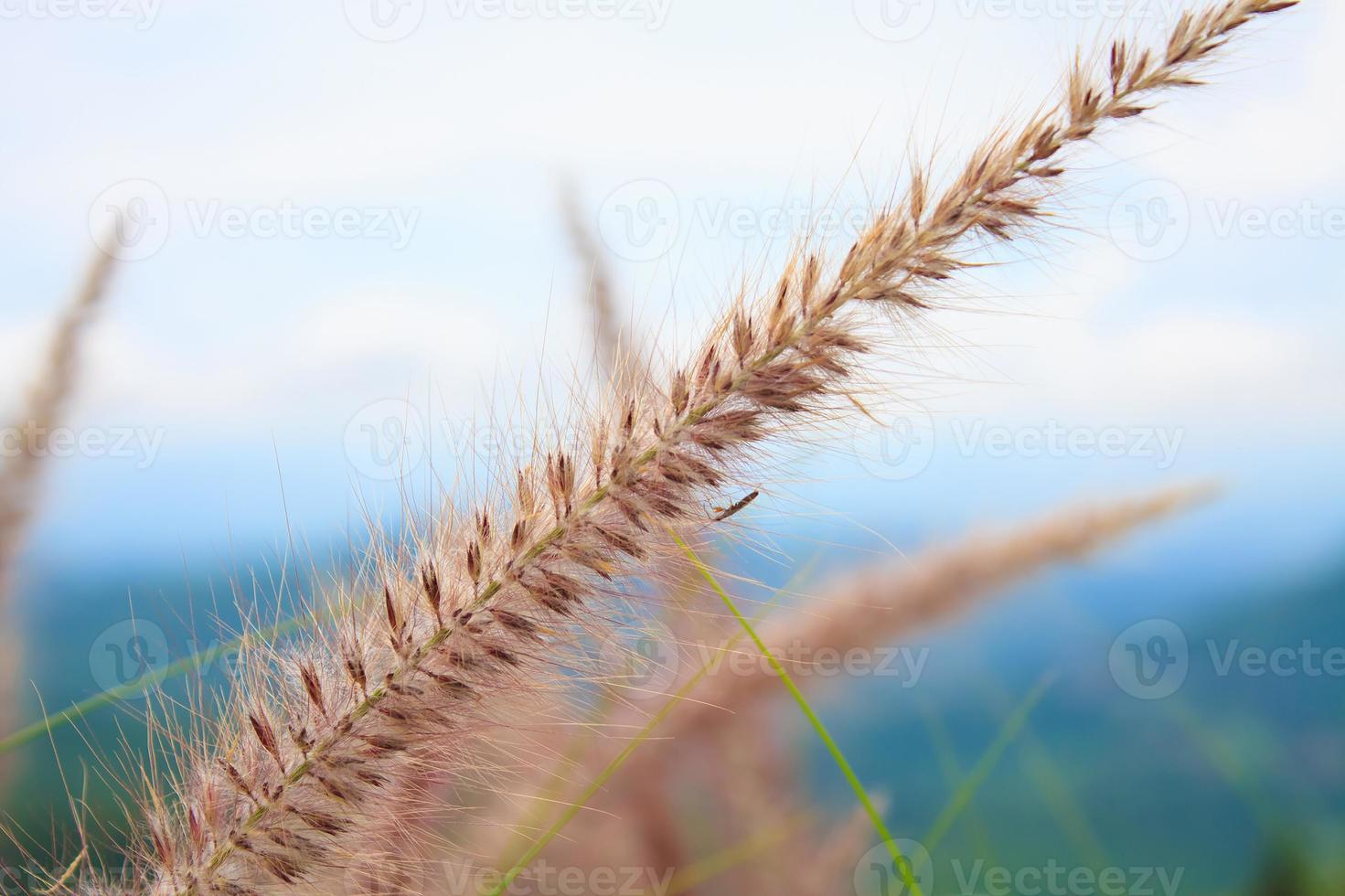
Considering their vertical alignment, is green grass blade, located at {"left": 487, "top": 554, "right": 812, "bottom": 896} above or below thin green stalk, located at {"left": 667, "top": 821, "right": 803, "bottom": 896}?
above

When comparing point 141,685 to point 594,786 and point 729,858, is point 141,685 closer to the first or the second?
point 594,786

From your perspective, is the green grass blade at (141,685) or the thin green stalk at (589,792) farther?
the green grass blade at (141,685)

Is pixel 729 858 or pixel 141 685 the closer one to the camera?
pixel 141 685

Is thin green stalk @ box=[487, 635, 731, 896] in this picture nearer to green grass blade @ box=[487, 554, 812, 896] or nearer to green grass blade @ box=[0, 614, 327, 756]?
green grass blade @ box=[487, 554, 812, 896]

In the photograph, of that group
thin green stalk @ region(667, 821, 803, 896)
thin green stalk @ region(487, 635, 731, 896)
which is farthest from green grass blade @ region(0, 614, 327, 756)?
thin green stalk @ region(667, 821, 803, 896)

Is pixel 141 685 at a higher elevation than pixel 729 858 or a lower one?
higher

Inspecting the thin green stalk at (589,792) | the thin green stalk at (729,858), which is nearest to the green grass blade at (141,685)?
the thin green stalk at (589,792)

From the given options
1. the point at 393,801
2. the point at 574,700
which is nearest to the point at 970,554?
the point at 574,700

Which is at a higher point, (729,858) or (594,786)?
(594,786)

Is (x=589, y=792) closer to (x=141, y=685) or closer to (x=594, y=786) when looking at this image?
(x=594, y=786)

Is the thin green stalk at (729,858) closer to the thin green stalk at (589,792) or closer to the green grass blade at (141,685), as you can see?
the thin green stalk at (589,792)

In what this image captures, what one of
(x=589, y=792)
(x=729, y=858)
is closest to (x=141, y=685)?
(x=589, y=792)
